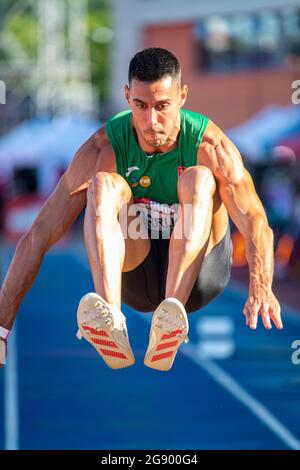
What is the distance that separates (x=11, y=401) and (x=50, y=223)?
1213 centimetres

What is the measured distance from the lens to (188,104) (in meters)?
33.3

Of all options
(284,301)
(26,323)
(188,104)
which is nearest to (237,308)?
(284,301)

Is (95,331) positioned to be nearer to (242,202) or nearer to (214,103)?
(242,202)

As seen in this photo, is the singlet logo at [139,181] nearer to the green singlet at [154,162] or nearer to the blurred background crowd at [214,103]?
the green singlet at [154,162]

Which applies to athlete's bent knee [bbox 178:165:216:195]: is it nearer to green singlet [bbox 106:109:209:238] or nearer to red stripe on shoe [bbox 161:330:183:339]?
green singlet [bbox 106:109:209:238]

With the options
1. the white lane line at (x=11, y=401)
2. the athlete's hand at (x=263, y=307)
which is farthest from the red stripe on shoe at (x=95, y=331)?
the white lane line at (x=11, y=401)

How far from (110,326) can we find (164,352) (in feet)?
1.21

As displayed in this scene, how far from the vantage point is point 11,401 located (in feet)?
62.1

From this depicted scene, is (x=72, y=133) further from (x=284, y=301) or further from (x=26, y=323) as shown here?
(x=284, y=301)

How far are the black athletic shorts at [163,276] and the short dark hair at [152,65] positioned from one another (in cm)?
118

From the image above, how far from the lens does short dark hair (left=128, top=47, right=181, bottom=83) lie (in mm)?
6789

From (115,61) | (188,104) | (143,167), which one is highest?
(115,61)

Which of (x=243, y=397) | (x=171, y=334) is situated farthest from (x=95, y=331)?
(x=243, y=397)

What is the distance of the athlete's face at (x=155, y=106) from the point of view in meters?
6.81
